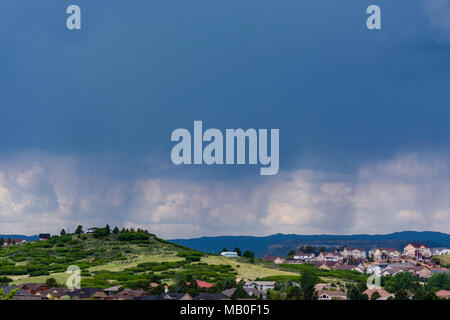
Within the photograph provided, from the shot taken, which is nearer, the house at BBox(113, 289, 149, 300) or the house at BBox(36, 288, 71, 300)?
the house at BBox(36, 288, 71, 300)

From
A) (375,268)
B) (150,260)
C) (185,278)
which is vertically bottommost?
(375,268)

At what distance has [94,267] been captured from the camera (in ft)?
501

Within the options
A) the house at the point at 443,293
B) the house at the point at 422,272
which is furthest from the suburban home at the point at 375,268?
the house at the point at 443,293

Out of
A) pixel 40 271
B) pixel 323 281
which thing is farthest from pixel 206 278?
pixel 40 271

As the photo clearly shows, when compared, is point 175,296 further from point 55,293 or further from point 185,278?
point 185,278

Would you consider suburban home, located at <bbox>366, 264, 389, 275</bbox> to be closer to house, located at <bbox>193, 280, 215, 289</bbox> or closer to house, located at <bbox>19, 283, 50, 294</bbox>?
house, located at <bbox>193, 280, 215, 289</bbox>

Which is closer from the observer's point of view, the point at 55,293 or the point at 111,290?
the point at 55,293

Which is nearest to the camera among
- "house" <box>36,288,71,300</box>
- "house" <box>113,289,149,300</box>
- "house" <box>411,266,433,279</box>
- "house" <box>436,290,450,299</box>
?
"house" <box>36,288,71,300</box>

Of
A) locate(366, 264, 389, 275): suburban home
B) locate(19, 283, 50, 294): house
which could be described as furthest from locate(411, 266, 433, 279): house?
locate(19, 283, 50, 294): house

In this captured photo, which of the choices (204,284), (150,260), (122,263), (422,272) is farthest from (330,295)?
(422,272)

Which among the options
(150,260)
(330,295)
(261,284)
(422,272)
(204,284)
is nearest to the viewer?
(330,295)

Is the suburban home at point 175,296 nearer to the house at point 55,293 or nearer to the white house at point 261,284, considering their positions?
the house at point 55,293

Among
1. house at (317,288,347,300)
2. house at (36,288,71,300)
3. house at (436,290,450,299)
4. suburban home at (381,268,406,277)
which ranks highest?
house at (36,288,71,300)
